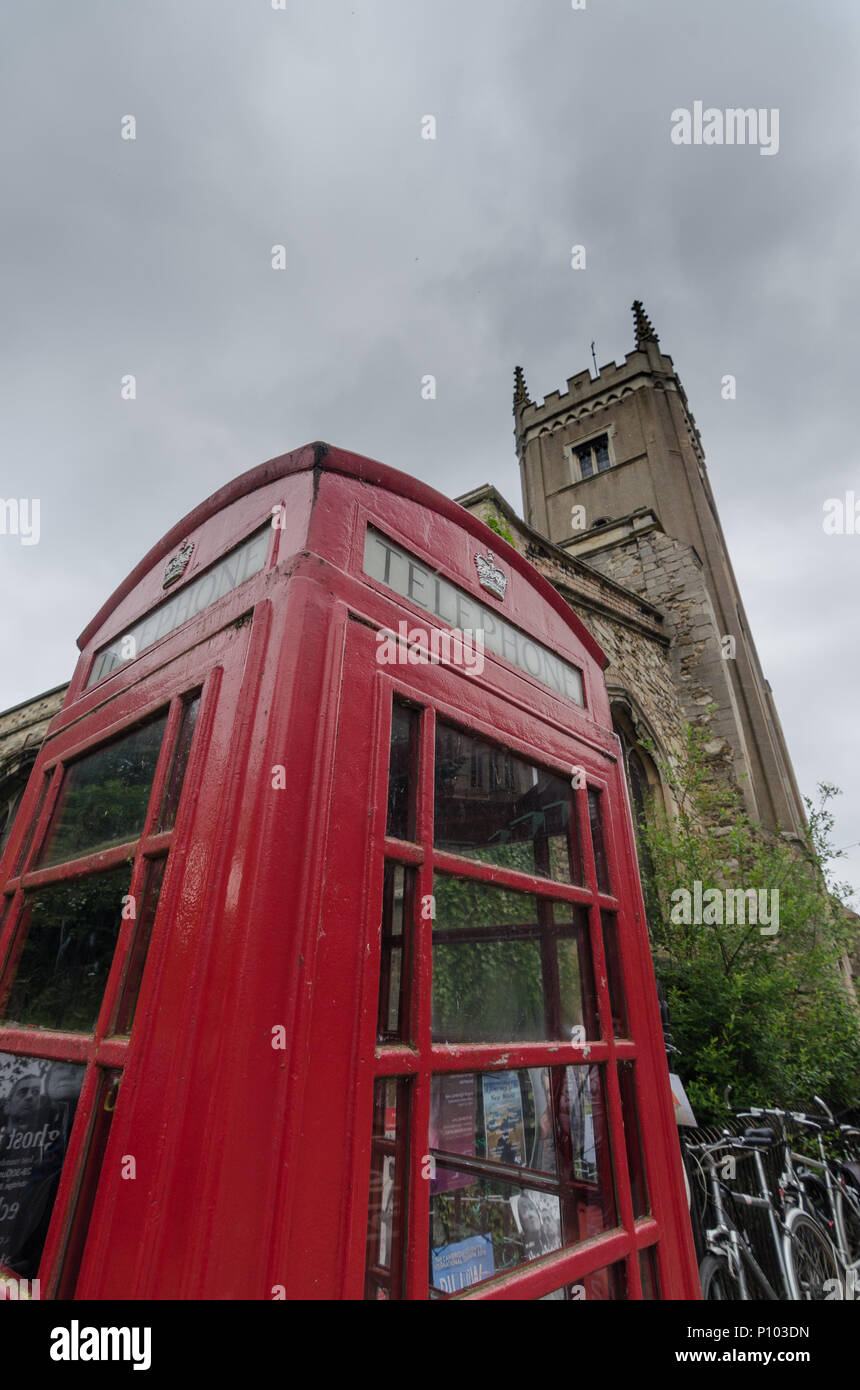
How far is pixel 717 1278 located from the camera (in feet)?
9.62

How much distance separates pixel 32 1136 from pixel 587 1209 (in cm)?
149

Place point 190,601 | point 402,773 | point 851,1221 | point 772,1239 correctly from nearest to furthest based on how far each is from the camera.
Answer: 1. point 402,773
2. point 190,601
3. point 772,1239
4. point 851,1221

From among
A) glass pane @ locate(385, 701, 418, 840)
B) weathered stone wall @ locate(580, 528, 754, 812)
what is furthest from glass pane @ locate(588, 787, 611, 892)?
weathered stone wall @ locate(580, 528, 754, 812)

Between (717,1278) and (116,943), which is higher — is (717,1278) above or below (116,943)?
below

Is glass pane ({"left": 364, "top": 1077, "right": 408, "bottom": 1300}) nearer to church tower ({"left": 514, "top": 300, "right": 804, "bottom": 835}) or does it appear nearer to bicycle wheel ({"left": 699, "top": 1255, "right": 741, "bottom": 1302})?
bicycle wheel ({"left": 699, "top": 1255, "right": 741, "bottom": 1302})

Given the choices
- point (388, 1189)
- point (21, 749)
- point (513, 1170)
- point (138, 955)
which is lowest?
point (513, 1170)

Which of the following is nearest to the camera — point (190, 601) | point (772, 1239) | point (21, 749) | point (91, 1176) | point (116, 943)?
point (91, 1176)

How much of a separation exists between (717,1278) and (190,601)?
3.86m

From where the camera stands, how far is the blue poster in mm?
1820

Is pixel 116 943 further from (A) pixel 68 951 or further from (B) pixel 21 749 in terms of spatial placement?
(B) pixel 21 749

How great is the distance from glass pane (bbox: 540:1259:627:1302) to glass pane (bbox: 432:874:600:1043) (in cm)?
50

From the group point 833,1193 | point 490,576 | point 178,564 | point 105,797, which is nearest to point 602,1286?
point 105,797
